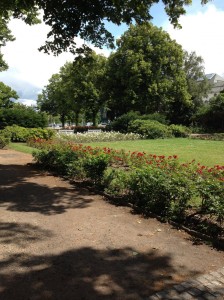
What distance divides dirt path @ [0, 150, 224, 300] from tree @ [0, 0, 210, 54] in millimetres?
5884

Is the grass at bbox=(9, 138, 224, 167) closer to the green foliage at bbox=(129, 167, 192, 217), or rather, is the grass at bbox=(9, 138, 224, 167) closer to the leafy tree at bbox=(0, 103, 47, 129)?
the leafy tree at bbox=(0, 103, 47, 129)

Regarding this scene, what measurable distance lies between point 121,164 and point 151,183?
19.3 feet

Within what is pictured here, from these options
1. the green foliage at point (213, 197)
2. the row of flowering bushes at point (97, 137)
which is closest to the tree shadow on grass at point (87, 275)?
the green foliage at point (213, 197)

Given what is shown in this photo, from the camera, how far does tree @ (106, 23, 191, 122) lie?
121ft

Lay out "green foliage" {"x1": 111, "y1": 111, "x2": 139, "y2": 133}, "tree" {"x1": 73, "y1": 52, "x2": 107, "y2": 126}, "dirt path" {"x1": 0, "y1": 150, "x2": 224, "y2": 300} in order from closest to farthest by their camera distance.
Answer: "dirt path" {"x1": 0, "y1": 150, "x2": 224, "y2": 300} → "green foliage" {"x1": 111, "y1": 111, "x2": 139, "y2": 133} → "tree" {"x1": 73, "y1": 52, "x2": 107, "y2": 126}

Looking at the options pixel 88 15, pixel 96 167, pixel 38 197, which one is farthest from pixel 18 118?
pixel 38 197

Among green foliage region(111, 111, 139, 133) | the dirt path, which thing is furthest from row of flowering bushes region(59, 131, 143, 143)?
the dirt path

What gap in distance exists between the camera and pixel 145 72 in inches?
1441

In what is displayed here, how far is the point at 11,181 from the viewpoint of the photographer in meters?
9.16

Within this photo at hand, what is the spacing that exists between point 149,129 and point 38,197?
72.8 feet

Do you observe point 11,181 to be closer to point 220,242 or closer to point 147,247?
point 147,247

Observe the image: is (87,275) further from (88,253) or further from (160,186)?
(160,186)

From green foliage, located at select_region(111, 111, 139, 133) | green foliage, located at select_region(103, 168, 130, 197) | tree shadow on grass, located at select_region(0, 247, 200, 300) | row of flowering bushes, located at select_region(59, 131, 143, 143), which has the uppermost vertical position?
green foliage, located at select_region(111, 111, 139, 133)

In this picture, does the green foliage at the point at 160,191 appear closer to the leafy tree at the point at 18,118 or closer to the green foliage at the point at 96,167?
the green foliage at the point at 96,167
